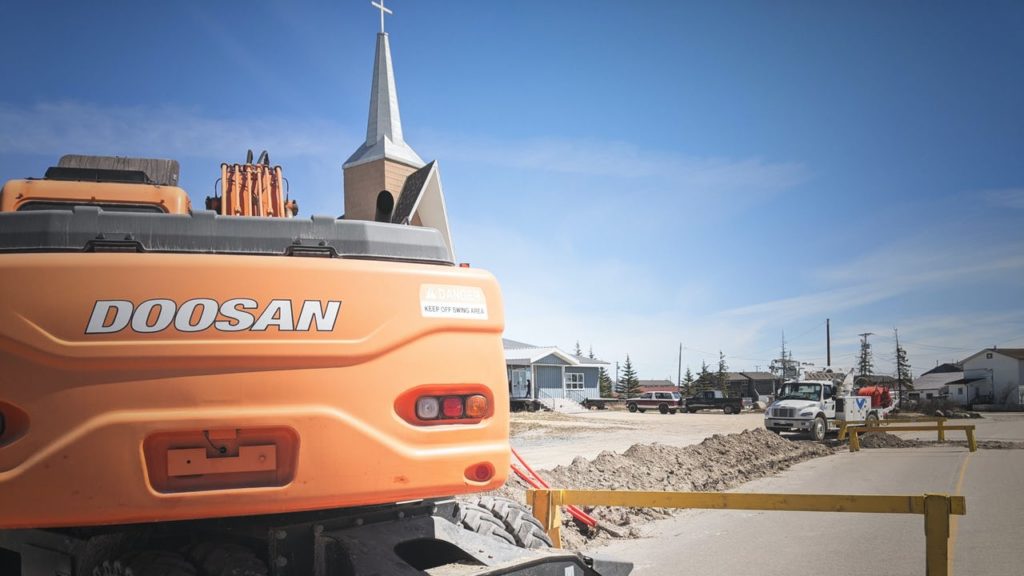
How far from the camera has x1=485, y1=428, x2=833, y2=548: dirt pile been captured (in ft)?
29.4

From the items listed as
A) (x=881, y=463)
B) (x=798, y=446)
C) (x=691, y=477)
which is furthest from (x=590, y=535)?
(x=798, y=446)

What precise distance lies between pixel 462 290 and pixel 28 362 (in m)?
1.61

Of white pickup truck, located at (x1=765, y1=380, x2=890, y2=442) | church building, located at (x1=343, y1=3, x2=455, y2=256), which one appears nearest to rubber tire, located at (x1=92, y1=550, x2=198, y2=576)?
church building, located at (x1=343, y1=3, x2=455, y2=256)

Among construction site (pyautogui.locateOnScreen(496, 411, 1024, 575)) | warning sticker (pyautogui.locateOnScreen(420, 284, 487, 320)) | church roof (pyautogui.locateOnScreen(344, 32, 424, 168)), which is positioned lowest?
construction site (pyautogui.locateOnScreen(496, 411, 1024, 575))

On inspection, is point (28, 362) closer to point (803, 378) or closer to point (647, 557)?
point (647, 557)

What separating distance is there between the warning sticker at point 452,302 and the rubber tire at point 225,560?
3.94 ft

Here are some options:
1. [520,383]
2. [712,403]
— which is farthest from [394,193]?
[712,403]

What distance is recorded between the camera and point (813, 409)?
24312mm

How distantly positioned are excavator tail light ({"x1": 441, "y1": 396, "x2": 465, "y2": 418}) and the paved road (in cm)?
466

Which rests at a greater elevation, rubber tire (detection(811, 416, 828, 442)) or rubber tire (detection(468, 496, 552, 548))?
rubber tire (detection(468, 496, 552, 548))

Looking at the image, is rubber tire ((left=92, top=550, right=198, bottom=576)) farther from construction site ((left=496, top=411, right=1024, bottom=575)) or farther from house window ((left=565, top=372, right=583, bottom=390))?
house window ((left=565, top=372, right=583, bottom=390))

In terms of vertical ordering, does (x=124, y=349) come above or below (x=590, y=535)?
above

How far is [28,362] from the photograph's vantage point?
2391mm

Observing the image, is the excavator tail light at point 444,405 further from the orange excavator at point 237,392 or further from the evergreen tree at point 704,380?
the evergreen tree at point 704,380
